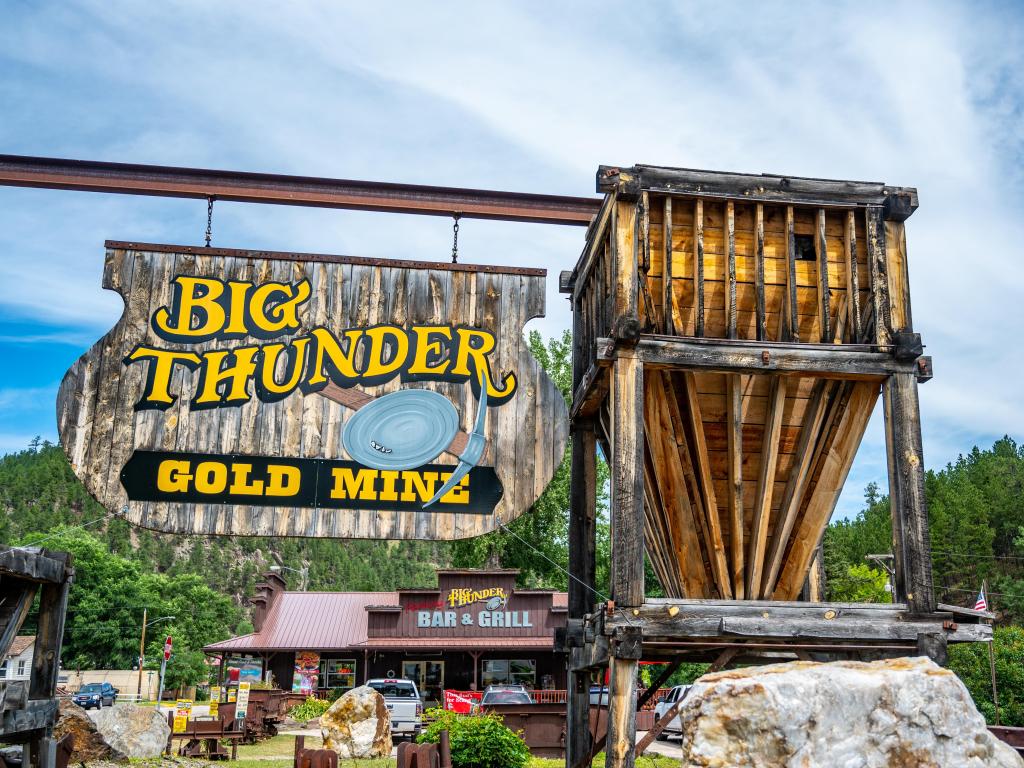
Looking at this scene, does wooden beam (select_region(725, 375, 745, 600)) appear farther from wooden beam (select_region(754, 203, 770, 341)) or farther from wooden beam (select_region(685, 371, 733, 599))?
wooden beam (select_region(754, 203, 770, 341))

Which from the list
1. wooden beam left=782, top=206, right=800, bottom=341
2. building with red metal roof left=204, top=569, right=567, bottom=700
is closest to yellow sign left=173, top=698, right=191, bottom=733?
building with red metal roof left=204, top=569, right=567, bottom=700

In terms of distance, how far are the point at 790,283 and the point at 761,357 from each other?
1146 mm

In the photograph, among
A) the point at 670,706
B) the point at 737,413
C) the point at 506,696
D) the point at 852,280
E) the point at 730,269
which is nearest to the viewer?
the point at 730,269

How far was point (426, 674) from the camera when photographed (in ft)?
145

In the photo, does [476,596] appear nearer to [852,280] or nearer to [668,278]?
[668,278]

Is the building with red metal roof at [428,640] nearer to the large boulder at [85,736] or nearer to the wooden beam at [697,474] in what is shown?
the large boulder at [85,736]

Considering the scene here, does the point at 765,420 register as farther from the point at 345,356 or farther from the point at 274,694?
the point at 274,694

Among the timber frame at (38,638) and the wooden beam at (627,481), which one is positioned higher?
the wooden beam at (627,481)

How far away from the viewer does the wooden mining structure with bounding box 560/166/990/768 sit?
36.6ft

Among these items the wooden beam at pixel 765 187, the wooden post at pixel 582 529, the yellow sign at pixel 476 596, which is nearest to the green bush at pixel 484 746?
the wooden post at pixel 582 529

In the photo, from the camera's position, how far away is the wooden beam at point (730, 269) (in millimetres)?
11930

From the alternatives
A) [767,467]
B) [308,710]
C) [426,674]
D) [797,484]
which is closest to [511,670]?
[426,674]

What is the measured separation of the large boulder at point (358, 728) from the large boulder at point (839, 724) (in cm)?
1807

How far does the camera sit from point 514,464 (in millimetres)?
12867
